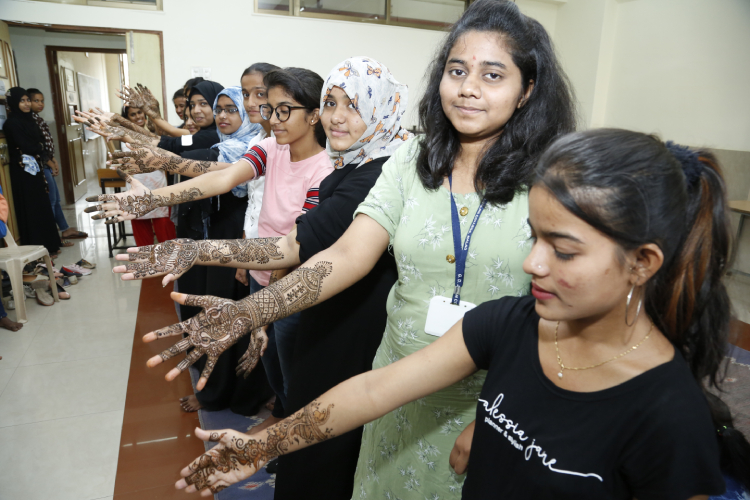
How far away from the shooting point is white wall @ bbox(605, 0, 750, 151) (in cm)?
455

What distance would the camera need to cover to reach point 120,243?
569 cm

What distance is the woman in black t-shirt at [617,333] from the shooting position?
0.62 metres

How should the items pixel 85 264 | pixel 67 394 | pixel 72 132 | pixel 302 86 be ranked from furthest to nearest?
pixel 72 132, pixel 85 264, pixel 67 394, pixel 302 86

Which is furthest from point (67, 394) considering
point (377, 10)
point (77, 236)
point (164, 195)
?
point (377, 10)

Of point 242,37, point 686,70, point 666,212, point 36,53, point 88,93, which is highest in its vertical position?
point 242,37

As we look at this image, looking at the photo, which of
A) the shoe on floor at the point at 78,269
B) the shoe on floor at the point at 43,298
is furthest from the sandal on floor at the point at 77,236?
the shoe on floor at the point at 43,298

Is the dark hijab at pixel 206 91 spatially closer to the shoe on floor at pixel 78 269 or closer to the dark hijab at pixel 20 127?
the shoe on floor at pixel 78 269

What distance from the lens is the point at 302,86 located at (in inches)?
72.2

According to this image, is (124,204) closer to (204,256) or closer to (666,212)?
(204,256)

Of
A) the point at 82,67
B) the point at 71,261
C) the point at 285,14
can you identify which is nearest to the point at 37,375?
the point at 71,261

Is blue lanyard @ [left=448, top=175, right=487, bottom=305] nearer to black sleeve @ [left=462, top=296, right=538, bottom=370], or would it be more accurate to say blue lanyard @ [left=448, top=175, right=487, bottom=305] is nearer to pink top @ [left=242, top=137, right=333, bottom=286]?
black sleeve @ [left=462, top=296, right=538, bottom=370]

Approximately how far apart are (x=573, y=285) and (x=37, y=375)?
130 inches

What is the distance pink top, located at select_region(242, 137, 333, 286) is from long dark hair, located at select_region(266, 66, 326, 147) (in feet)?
0.48

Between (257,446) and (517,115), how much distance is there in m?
0.87
